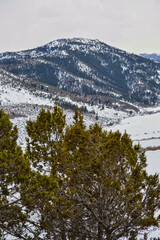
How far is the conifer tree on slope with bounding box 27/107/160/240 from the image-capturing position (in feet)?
26.7

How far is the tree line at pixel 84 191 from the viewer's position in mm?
7977

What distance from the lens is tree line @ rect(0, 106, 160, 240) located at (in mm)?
7977

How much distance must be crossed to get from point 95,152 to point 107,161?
2.62 ft

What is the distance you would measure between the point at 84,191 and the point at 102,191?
0.74 m

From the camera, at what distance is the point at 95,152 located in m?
9.21

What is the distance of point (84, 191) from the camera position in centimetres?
886

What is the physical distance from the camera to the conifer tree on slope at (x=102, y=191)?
812 cm

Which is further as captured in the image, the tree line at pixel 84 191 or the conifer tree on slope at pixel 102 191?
the conifer tree on slope at pixel 102 191

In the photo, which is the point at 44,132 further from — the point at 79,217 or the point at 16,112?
the point at 16,112

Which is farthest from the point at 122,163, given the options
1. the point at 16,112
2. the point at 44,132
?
the point at 16,112

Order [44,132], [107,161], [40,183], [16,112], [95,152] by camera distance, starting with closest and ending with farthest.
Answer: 1. [40,183]
2. [107,161]
3. [95,152]
4. [44,132]
5. [16,112]

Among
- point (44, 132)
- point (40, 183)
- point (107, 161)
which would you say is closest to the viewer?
point (40, 183)

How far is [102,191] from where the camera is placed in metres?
8.85

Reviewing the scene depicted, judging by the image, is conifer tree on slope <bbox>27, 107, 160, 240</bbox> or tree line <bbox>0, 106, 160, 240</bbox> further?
conifer tree on slope <bbox>27, 107, 160, 240</bbox>
